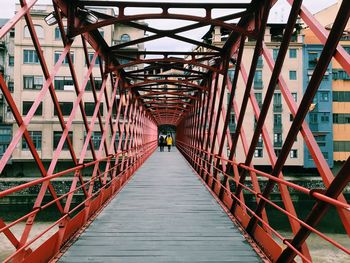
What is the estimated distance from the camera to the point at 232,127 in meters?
38.7

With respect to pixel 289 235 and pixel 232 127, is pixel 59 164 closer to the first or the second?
A: pixel 232 127

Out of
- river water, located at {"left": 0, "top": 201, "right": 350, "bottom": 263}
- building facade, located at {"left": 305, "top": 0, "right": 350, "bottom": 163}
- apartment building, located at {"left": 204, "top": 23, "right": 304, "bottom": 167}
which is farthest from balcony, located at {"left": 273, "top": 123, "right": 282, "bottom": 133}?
river water, located at {"left": 0, "top": 201, "right": 350, "bottom": 263}

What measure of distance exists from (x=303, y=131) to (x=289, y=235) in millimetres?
21497

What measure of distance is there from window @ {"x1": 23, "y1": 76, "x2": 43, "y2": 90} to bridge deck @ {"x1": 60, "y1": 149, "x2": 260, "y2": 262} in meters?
28.4

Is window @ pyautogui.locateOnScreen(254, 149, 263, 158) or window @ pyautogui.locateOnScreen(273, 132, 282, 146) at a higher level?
window @ pyautogui.locateOnScreen(273, 132, 282, 146)

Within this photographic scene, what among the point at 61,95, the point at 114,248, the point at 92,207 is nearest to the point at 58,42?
the point at 61,95

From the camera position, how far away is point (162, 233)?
558 cm

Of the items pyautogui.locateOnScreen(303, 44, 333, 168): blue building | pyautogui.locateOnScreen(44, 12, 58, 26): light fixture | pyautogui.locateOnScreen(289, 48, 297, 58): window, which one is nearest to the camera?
pyautogui.locateOnScreen(44, 12, 58, 26): light fixture

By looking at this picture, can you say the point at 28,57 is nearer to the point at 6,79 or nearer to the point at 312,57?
the point at 6,79

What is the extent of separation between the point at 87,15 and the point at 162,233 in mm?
4043

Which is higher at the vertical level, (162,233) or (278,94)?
(278,94)

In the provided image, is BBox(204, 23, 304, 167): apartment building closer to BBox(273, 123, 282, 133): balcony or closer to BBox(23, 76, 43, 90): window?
BBox(273, 123, 282, 133): balcony

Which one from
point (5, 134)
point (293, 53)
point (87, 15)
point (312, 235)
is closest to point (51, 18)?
point (87, 15)

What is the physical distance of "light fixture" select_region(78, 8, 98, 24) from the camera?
655cm
